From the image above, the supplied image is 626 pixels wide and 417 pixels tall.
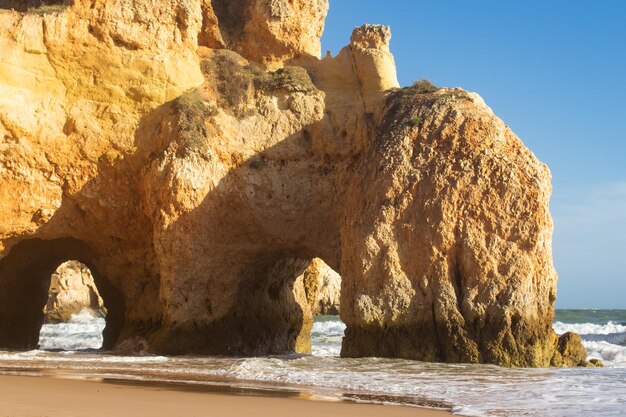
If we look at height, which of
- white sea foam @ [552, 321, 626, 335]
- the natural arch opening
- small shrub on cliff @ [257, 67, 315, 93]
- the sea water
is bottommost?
the sea water

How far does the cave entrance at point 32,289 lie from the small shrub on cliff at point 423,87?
8.03 m

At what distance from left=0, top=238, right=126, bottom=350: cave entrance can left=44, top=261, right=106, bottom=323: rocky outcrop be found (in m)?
16.9

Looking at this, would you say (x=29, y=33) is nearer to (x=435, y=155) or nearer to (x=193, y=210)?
(x=193, y=210)

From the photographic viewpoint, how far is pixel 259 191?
16.9 metres

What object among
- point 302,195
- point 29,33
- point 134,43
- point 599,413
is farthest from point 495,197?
point 29,33

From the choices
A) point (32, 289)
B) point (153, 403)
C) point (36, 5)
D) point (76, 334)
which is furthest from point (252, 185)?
point (76, 334)

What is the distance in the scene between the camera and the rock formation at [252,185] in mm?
14195

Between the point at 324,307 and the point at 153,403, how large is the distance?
3501 cm

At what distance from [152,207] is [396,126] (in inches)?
201

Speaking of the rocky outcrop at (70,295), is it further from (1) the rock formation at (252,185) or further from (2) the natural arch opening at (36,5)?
(2) the natural arch opening at (36,5)

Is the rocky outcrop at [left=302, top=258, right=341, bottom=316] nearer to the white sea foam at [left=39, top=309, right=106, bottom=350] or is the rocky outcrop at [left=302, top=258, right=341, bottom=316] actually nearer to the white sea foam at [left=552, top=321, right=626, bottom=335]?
the white sea foam at [left=39, top=309, right=106, bottom=350]

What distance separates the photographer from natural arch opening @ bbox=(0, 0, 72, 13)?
1678cm

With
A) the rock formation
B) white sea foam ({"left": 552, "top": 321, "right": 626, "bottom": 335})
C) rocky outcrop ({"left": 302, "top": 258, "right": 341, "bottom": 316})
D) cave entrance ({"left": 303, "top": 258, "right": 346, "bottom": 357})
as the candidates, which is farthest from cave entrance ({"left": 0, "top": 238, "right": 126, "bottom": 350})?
white sea foam ({"left": 552, "top": 321, "right": 626, "bottom": 335})

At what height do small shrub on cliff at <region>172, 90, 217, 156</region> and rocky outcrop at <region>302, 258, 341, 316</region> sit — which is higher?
small shrub on cliff at <region>172, 90, 217, 156</region>
